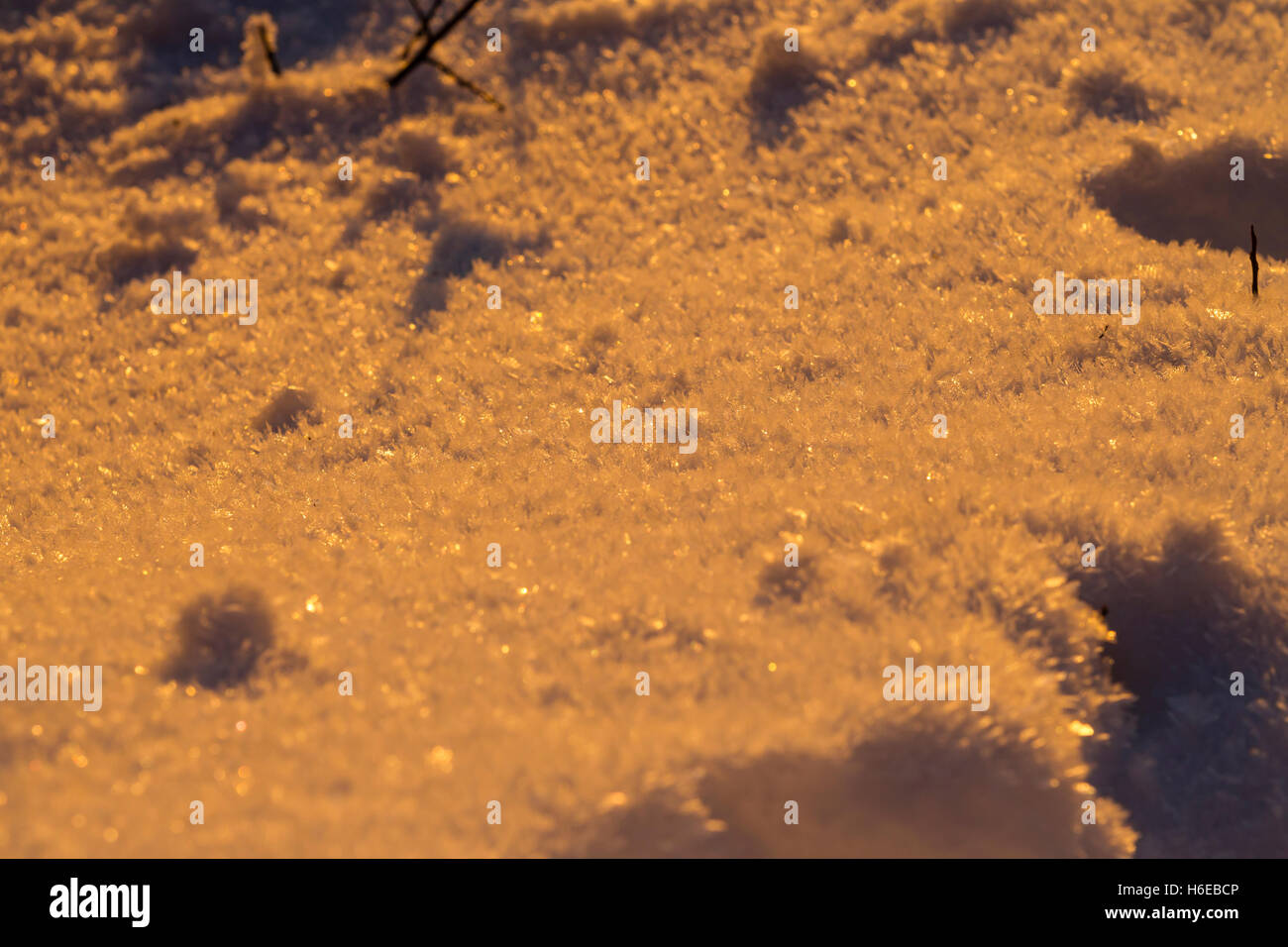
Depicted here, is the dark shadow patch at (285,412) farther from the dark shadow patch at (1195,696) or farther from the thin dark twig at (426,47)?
the dark shadow patch at (1195,696)

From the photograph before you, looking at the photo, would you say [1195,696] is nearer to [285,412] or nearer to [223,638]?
[223,638]

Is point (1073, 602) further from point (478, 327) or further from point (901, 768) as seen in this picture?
point (478, 327)

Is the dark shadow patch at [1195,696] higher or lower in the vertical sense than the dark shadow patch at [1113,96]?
lower

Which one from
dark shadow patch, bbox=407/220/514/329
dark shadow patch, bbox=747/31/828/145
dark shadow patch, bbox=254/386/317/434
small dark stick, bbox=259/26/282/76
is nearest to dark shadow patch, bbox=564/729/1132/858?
dark shadow patch, bbox=254/386/317/434

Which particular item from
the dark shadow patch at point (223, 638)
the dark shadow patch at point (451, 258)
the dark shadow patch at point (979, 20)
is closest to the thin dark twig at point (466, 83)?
the dark shadow patch at point (451, 258)

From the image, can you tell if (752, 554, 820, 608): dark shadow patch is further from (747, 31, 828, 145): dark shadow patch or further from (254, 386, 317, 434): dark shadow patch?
(747, 31, 828, 145): dark shadow patch

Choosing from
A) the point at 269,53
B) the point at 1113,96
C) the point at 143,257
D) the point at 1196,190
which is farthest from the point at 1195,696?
the point at 269,53
